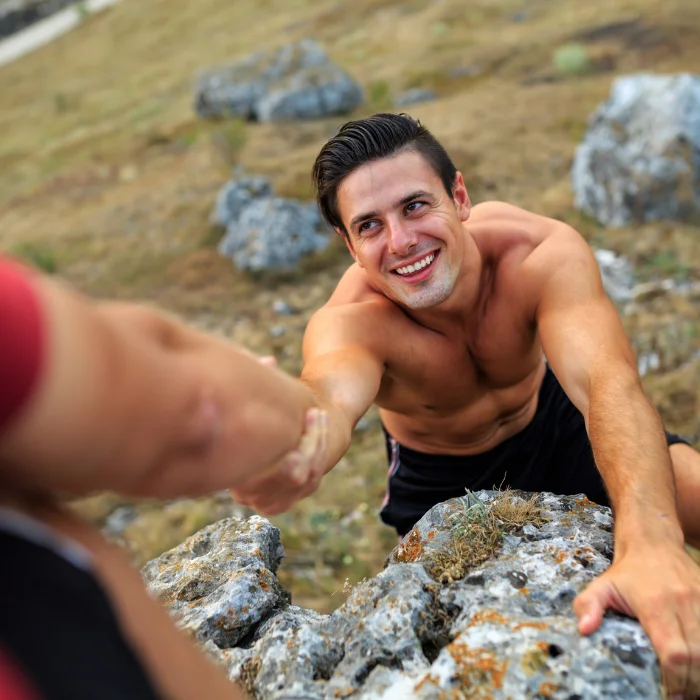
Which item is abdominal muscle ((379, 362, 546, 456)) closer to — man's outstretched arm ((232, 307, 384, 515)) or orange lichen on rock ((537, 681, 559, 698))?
man's outstretched arm ((232, 307, 384, 515))

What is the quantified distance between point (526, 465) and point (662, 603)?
76.3 inches

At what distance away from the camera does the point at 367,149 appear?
9.77 ft

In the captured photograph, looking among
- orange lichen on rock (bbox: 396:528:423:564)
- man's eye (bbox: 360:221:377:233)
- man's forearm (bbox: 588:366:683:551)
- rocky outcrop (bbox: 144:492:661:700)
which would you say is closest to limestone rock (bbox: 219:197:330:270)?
man's eye (bbox: 360:221:377:233)

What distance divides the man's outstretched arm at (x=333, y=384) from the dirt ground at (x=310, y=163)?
2027 millimetres

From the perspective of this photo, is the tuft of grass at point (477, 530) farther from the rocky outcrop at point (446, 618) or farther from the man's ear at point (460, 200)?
the man's ear at point (460, 200)

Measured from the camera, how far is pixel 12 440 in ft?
2.85

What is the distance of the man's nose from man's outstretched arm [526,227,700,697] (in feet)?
1.89

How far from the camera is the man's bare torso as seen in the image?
311cm

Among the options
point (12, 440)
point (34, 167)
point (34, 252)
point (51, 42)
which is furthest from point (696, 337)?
point (51, 42)

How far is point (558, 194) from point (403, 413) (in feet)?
18.9

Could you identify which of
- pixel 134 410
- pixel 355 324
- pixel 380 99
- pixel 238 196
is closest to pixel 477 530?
pixel 355 324

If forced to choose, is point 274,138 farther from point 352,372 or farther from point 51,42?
point 51,42

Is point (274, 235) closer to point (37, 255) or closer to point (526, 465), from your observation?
point (37, 255)

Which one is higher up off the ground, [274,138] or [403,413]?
[403,413]
